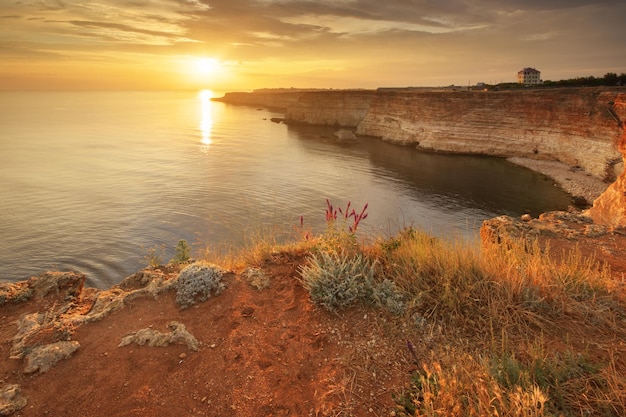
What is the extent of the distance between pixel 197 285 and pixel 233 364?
6.62 feet

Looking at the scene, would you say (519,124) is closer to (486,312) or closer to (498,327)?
(486,312)

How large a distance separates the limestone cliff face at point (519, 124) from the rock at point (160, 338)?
86.8 feet

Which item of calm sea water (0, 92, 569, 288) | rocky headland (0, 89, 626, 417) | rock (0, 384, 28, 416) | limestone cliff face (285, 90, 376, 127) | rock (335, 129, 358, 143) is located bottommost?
calm sea water (0, 92, 569, 288)

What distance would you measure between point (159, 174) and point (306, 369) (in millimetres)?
28598

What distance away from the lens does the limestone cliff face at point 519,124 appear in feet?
94.7

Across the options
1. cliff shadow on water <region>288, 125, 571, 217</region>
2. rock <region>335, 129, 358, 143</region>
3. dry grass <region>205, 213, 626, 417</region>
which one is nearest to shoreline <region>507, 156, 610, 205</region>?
cliff shadow on water <region>288, 125, 571, 217</region>

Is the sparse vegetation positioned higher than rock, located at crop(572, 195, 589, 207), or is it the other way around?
the sparse vegetation

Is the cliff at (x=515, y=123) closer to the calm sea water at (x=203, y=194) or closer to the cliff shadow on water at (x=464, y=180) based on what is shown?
the cliff shadow on water at (x=464, y=180)

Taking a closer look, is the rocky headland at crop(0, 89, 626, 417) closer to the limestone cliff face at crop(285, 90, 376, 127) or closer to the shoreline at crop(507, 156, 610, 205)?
the shoreline at crop(507, 156, 610, 205)

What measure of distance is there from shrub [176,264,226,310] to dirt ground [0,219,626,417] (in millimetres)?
163

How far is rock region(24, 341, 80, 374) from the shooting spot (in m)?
4.43

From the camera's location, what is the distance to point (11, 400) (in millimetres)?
3895

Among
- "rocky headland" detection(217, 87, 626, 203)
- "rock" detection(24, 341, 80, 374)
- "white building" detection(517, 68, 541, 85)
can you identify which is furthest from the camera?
"white building" detection(517, 68, 541, 85)

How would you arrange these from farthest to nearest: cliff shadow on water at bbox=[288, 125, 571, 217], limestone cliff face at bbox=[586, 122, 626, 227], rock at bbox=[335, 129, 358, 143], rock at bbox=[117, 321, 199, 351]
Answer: rock at bbox=[335, 129, 358, 143] → cliff shadow on water at bbox=[288, 125, 571, 217] → limestone cliff face at bbox=[586, 122, 626, 227] → rock at bbox=[117, 321, 199, 351]
